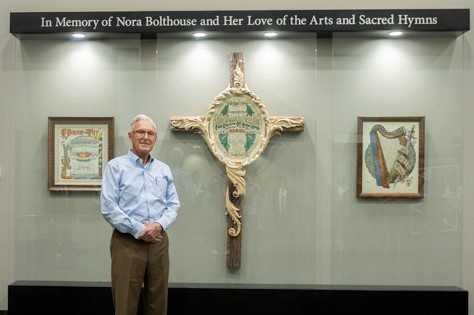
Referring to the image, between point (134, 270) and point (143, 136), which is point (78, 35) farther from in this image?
point (134, 270)

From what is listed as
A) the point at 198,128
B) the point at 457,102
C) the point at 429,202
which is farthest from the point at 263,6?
the point at 429,202

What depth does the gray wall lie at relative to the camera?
4516mm

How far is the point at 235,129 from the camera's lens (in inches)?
178

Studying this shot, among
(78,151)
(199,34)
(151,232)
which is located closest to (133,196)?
(151,232)

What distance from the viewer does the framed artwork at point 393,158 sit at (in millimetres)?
4473

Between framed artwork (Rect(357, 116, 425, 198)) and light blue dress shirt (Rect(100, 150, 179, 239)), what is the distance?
5.59 ft

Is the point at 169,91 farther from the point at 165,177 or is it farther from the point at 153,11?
the point at 165,177

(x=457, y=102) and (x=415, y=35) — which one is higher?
(x=415, y=35)

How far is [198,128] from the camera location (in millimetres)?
4512

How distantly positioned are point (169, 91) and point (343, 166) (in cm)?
158

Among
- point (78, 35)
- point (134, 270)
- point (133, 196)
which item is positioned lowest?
point (134, 270)

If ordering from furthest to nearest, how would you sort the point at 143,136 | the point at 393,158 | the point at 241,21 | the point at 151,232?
the point at 393,158
the point at 241,21
the point at 143,136
the point at 151,232

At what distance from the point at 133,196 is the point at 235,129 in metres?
1.19

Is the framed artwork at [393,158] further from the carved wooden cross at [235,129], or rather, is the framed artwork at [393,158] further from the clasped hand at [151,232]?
the clasped hand at [151,232]
